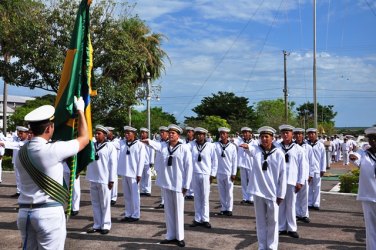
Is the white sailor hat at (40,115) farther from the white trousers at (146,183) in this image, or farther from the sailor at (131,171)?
the white trousers at (146,183)

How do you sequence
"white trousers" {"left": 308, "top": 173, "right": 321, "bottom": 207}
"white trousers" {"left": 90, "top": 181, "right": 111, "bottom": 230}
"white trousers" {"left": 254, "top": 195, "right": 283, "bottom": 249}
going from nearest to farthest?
"white trousers" {"left": 254, "top": 195, "right": 283, "bottom": 249}
"white trousers" {"left": 90, "top": 181, "right": 111, "bottom": 230}
"white trousers" {"left": 308, "top": 173, "right": 321, "bottom": 207}

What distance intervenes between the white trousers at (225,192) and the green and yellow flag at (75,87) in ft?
20.9

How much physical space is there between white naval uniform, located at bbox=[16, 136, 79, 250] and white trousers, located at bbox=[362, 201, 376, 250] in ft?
15.3

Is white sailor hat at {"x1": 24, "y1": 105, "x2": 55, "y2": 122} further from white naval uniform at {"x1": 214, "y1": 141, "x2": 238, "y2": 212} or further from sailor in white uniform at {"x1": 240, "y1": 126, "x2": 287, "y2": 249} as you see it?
white naval uniform at {"x1": 214, "y1": 141, "x2": 238, "y2": 212}

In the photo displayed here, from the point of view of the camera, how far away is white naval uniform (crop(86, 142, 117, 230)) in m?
9.20

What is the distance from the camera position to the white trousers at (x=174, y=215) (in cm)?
827

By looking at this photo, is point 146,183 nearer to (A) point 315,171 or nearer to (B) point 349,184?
(A) point 315,171

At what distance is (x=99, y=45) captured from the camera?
20.2 meters

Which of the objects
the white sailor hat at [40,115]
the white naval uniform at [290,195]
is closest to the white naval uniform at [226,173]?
the white naval uniform at [290,195]

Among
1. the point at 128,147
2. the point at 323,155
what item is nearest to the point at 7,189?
the point at 128,147

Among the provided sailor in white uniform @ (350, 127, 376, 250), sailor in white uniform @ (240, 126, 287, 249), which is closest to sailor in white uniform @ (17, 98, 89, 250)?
sailor in white uniform @ (240, 126, 287, 249)

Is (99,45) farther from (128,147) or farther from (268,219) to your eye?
(268,219)

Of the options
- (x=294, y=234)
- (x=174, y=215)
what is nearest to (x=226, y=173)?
(x=294, y=234)

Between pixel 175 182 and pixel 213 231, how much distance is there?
1636mm
